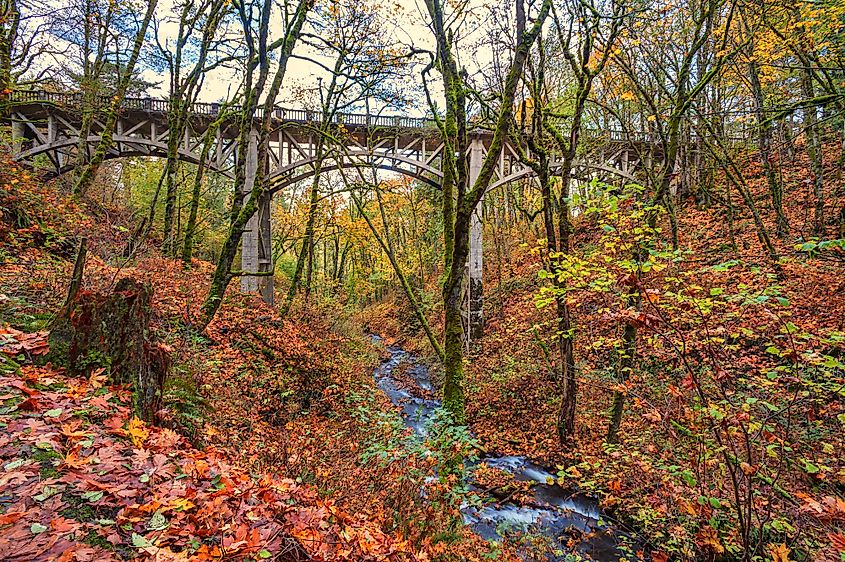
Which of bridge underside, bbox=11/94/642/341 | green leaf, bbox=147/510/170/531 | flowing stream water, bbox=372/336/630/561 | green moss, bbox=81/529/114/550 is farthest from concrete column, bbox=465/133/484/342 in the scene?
green moss, bbox=81/529/114/550

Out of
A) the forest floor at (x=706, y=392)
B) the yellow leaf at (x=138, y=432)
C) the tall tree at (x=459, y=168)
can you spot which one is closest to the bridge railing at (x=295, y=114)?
the forest floor at (x=706, y=392)

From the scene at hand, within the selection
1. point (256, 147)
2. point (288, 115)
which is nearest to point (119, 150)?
point (256, 147)

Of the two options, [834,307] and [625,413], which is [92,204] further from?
[834,307]

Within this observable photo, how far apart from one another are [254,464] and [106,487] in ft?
5.44

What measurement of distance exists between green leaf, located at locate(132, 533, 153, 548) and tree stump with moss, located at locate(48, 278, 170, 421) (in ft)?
6.18

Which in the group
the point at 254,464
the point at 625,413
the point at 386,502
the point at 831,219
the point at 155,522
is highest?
the point at 831,219

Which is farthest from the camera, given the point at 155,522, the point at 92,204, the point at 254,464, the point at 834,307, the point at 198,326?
the point at 92,204

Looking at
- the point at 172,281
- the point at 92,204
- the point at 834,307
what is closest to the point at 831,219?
the point at 834,307

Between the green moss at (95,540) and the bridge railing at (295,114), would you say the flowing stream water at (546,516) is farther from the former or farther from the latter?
the bridge railing at (295,114)

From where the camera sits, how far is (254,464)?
12.5 ft

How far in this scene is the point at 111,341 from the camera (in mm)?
3695

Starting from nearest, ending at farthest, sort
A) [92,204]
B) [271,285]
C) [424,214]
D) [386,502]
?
[386,502], [92,204], [271,285], [424,214]

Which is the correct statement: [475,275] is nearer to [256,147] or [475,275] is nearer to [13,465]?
[256,147]

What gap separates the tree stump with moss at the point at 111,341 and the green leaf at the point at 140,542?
1.88 metres
